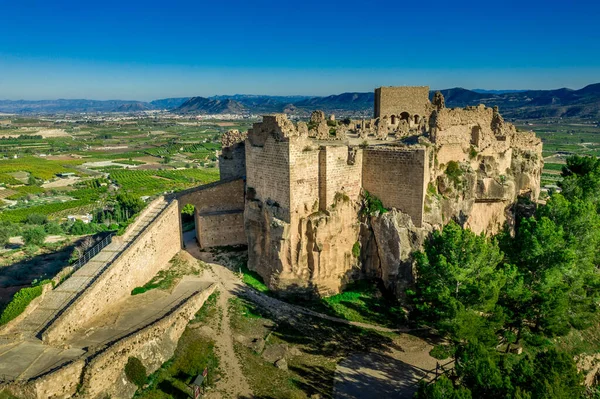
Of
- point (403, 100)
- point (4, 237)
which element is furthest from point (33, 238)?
point (403, 100)

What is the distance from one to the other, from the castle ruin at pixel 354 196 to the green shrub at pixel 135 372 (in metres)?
11.0

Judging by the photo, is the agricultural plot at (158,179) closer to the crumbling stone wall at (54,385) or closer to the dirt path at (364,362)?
the dirt path at (364,362)

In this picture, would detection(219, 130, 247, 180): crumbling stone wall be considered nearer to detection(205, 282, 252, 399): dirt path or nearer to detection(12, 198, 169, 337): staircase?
detection(12, 198, 169, 337): staircase

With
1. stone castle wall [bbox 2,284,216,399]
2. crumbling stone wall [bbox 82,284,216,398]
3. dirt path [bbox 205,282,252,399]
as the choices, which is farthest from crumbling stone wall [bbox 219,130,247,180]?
stone castle wall [bbox 2,284,216,399]

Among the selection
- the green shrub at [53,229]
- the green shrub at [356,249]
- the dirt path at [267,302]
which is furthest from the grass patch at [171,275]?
the green shrub at [53,229]

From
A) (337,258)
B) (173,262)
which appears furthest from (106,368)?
(337,258)

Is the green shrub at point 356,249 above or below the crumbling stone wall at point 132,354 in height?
above

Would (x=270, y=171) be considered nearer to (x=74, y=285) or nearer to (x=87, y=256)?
(x=87, y=256)

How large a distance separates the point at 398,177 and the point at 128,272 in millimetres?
18041

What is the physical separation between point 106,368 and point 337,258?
15.9m

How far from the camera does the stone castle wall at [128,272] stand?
2173cm

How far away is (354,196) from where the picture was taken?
31.0m

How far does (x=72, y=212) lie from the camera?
77.9 metres

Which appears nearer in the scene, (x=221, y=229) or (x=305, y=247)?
(x=305, y=247)
